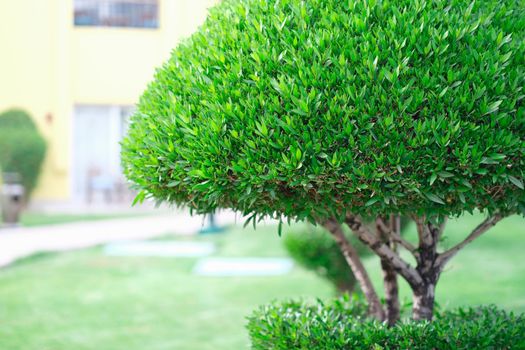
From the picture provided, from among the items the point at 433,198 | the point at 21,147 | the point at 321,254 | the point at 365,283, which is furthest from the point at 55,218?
the point at 433,198

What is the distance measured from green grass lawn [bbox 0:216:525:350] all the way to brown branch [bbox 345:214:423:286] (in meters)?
3.04

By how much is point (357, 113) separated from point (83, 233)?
41.7ft

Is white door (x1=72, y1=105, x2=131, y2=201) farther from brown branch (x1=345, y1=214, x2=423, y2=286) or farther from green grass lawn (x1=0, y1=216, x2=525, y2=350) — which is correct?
brown branch (x1=345, y1=214, x2=423, y2=286)

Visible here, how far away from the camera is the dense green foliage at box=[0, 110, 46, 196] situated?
19.3 m

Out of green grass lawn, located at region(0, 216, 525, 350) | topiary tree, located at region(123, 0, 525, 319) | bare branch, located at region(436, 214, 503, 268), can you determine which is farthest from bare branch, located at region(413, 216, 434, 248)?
green grass lawn, located at region(0, 216, 525, 350)

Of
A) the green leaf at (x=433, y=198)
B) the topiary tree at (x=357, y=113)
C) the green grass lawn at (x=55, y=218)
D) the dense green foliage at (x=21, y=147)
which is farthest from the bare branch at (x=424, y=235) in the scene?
the dense green foliage at (x=21, y=147)

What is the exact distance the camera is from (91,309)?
861 cm

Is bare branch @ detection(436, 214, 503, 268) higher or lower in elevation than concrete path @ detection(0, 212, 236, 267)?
higher

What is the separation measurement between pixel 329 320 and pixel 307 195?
974 mm

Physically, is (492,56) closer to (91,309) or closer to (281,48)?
(281,48)

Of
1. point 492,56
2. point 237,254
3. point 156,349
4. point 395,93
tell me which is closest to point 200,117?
point 395,93

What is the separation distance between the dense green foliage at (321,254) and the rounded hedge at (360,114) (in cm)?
367

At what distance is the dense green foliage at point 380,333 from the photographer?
11.8 feet

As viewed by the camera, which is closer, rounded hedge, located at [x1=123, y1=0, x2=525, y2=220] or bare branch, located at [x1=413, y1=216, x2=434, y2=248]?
rounded hedge, located at [x1=123, y1=0, x2=525, y2=220]
